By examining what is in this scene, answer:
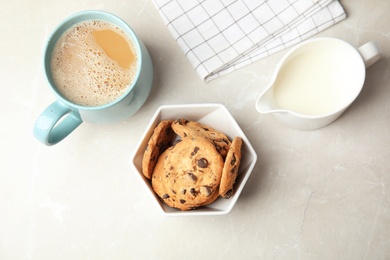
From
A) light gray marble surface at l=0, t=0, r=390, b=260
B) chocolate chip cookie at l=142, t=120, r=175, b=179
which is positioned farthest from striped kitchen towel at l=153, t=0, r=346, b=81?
chocolate chip cookie at l=142, t=120, r=175, b=179

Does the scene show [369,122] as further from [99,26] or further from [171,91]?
[99,26]

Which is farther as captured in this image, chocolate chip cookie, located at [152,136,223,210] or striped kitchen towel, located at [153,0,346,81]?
striped kitchen towel, located at [153,0,346,81]

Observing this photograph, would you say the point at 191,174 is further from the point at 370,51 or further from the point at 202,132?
the point at 370,51

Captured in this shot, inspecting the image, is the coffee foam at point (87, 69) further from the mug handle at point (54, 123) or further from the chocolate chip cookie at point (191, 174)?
the chocolate chip cookie at point (191, 174)

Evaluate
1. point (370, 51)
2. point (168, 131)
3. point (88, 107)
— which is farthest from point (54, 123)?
point (370, 51)

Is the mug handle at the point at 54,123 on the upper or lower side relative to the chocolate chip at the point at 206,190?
upper

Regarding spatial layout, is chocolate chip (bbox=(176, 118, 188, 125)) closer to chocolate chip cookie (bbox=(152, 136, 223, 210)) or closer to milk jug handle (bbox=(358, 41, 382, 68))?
chocolate chip cookie (bbox=(152, 136, 223, 210))

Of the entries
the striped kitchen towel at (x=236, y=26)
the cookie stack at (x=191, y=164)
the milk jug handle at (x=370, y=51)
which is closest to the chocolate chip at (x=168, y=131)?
the cookie stack at (x=191, y=164)
